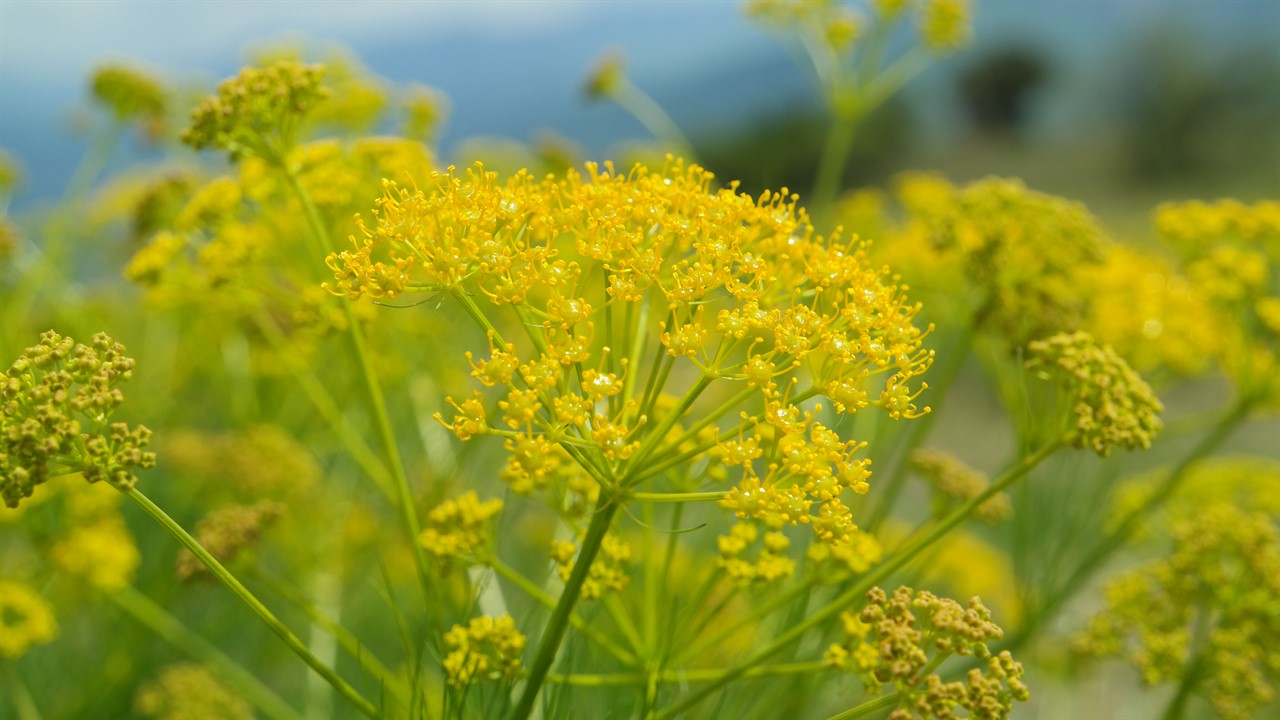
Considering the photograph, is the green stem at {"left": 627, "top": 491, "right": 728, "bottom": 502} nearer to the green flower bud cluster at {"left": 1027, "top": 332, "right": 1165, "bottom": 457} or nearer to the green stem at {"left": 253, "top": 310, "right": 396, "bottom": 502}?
the green flower bud cluster at {"left": 1027, "top": 332, "right": 1165, "bottom": 457}

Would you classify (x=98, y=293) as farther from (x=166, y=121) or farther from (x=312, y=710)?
(x=312, y=710)

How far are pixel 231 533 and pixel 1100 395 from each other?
165cm

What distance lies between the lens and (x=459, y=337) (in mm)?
3359

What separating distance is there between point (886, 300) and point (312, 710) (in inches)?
77.7

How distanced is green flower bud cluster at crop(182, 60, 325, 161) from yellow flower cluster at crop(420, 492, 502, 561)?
30.6 inches

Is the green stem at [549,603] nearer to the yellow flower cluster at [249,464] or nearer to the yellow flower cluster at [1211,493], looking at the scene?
the yellow flower cluster at [249,464]

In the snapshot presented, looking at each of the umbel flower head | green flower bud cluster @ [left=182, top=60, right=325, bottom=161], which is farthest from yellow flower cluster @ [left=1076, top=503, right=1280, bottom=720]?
green flower bud cluster @ [left=182, top=60, right=325, bottom=161]

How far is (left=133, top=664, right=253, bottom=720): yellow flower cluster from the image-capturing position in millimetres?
2229

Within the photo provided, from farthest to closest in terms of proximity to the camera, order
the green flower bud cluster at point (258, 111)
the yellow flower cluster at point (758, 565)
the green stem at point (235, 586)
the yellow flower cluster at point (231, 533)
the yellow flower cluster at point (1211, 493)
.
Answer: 1. the yellow flower cluster at point (1211, 493)
2. the yellow flower cluster at point (231, 533)
3. the green flower bud cluster at point (258, 111)
4. the yellow flower cluster at point (758, 565)
5. the green stem at point (235, 586)

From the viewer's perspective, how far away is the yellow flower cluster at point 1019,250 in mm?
2131

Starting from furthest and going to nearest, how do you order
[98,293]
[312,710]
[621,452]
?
[98,293] < [312,710] < [621,452]

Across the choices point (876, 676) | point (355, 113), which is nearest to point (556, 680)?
point (876, 676)

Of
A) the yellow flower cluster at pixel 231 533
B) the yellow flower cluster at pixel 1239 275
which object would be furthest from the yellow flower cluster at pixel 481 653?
the yellow flower cluster at pixel 1239 275

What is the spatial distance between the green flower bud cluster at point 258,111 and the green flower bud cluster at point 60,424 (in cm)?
55
